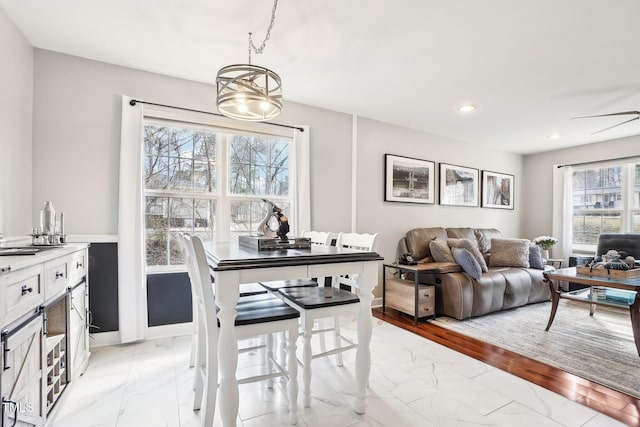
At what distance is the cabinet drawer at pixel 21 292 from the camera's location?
1118 millimetres

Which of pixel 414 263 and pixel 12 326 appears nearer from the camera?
pixel 12 326

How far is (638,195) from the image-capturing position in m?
4.49

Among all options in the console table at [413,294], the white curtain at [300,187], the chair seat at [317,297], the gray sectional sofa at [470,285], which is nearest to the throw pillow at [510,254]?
the gray sectional sofa at [470,285]

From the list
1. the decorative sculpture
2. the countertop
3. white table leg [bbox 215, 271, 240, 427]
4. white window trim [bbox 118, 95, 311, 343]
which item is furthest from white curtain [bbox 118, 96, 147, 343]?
white table leg [bbox 215, 271, 240, 427]

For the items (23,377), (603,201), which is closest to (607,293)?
(603,201)

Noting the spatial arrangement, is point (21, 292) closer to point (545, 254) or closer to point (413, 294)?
point (413, 294)

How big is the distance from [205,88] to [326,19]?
1.51 metres

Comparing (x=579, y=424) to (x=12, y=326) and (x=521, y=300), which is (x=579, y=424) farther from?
(x=12, y=326)

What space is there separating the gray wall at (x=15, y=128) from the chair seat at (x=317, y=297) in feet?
6.18

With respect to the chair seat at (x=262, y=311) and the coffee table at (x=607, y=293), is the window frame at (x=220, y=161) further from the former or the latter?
the coffee table at (x=607, y=293)

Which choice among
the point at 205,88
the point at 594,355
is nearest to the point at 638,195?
the point at 594,355

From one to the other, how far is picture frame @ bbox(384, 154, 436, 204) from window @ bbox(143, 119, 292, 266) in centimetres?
143

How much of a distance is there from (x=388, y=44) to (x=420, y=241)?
8.20 feet

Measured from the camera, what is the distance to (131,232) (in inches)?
101
